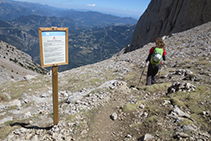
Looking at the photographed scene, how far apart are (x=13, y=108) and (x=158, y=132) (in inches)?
512

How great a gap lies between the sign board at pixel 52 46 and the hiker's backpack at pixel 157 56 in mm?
6784

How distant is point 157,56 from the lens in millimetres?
10180

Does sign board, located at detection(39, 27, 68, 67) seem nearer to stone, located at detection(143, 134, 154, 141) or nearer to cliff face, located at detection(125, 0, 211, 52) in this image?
stone, located at detection(143, 134, 154, 141)

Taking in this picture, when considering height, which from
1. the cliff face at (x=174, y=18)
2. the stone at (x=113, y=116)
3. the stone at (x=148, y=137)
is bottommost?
the stone at (x=113, y=116)

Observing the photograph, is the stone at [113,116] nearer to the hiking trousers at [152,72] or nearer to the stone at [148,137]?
the stone at [148,137]

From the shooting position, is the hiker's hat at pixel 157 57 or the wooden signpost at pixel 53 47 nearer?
the wooden signpost at pixel 53 47

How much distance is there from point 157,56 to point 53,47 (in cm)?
745

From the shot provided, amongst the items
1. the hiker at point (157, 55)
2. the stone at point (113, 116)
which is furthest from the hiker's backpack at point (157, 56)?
the stone at point (113, 116)

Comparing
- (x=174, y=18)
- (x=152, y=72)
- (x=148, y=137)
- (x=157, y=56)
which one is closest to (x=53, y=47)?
(x=148, y=137)

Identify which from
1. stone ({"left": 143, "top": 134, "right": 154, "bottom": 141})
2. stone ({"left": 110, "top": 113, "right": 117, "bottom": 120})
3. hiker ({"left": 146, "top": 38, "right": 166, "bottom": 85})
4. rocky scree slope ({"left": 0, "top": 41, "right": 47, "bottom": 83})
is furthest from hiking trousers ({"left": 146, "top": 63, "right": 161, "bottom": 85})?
rocky scree slope ({"left": 0, "top": 41, "right": 47, "bottom": 83})

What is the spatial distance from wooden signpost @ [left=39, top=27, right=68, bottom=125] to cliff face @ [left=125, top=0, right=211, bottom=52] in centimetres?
4533

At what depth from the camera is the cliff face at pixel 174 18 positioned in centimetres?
3988

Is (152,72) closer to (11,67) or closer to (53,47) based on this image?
(53,47)

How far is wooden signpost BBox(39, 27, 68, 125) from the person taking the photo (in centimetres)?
643
